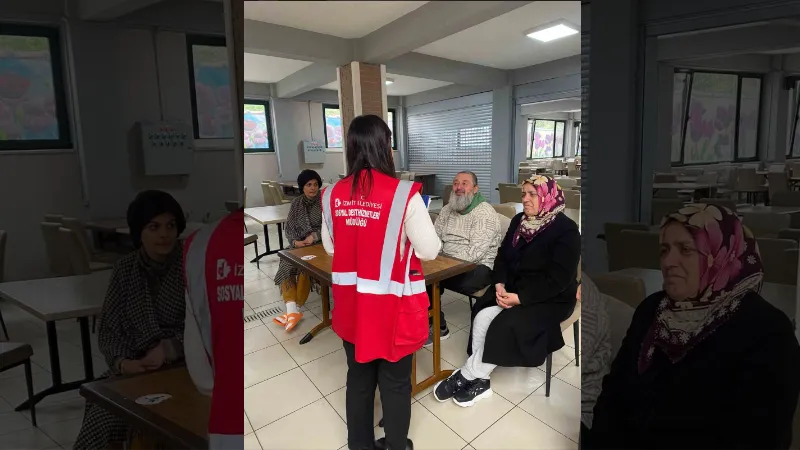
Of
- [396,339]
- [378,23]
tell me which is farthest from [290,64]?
[396,339]

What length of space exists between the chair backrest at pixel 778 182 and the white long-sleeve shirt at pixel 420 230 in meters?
0.64

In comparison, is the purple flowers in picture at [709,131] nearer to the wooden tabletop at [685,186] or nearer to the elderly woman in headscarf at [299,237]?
the wooden tabletop at [685,186]

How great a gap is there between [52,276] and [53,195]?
13 centimetres

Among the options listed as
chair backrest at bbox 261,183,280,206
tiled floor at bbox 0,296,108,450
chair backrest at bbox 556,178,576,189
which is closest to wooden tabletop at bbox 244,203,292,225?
chair backrest at bbox 261,183,280,206

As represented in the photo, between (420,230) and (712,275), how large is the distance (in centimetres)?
54

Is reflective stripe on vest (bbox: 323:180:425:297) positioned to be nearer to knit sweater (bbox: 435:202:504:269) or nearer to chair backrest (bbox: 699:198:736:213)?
knit sweater (bbox: 435:202:504:269)

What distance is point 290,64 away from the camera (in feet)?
2.37

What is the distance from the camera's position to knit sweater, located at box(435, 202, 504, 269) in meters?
0.80

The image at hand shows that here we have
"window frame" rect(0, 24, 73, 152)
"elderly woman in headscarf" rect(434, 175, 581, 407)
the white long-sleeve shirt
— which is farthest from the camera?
the white long-sleeve shirt

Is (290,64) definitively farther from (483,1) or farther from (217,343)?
(217,343)

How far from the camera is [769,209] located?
631mm

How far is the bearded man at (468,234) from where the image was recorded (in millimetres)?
793

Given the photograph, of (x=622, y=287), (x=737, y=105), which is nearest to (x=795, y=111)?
(x=737, y=105)

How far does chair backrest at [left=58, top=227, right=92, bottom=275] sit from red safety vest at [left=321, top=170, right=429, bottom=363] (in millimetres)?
464
